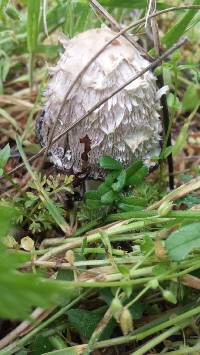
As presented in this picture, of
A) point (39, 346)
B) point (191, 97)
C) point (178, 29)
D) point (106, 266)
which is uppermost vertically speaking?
point (178, 29)

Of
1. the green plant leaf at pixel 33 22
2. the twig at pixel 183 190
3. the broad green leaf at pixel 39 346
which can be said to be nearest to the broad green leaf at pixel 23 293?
the broad green leaf at pixel 39 346

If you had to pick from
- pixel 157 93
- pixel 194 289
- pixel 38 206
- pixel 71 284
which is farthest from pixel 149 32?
pixel 71 284

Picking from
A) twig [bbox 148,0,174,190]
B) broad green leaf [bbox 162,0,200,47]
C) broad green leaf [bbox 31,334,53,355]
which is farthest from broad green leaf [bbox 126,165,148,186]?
broad green leaf [bbox 162,0,200,47]

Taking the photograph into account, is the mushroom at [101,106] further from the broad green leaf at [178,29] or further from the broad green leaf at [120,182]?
the broad green leaf at [178,29]

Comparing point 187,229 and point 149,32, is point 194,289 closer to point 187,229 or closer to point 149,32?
point 187,229

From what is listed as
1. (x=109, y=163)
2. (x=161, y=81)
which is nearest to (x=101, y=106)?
(x=109, y=163)

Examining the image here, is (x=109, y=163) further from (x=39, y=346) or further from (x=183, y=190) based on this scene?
(x=39, y=346)

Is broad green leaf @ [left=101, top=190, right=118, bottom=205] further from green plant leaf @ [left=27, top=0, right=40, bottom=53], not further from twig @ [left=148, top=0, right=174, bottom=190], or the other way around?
green plant leaf @ [left=27, top=0, right=40, bottom=53]

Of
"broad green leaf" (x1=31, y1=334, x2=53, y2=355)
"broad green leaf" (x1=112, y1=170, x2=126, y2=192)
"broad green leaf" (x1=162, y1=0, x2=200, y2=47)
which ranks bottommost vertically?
"broad green leaf" (x1=31, y1=334, x2=53, y2=355)
